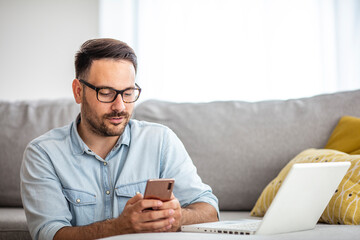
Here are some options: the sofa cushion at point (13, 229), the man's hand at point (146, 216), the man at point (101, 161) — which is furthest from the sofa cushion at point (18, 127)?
the man's hand at point (146, 216)

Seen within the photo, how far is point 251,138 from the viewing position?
7.80 feet

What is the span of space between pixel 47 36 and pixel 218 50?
4.32 ft

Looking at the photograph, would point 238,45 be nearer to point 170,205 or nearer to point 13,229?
point 13,229

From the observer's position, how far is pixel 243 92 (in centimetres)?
355

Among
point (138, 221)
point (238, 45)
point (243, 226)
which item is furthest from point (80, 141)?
point (238, 45)

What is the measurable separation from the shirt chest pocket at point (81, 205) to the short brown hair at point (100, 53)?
424 millimetres

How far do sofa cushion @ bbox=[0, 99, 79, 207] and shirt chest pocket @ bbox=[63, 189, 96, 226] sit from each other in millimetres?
801

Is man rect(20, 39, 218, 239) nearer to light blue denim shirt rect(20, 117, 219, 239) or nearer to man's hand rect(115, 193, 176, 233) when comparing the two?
light blue denim shirt rect(20, 117, 219, 239)

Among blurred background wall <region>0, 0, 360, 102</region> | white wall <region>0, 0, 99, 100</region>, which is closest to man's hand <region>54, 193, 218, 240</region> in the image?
blurred background wall <region>0, 0, 360, 102</region>

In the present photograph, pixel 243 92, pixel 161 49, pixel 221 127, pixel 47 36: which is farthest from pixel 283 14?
pixel 47 36

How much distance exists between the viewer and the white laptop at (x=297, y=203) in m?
1.25

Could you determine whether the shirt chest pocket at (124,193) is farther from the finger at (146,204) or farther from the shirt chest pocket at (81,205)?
the finger at (146,204)

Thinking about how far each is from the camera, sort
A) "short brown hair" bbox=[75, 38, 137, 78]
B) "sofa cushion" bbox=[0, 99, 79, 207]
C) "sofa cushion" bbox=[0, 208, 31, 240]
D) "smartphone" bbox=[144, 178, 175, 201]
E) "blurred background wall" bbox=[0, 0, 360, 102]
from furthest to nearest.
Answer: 1. "blurred background wall" bbox=[0, 0, 360, 102]
2. "sofa cushion" bbox=[0, 99, 79, 207]
3. "sofa cushion" bbox=[0, 208, 31, 240]
4. "short brown hair" bbox=[75, 38, 137, 78]
5. "smartphone" bbox=[144, 178, 175, 201]

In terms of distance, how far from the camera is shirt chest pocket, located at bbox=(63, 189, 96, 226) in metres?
1.76
